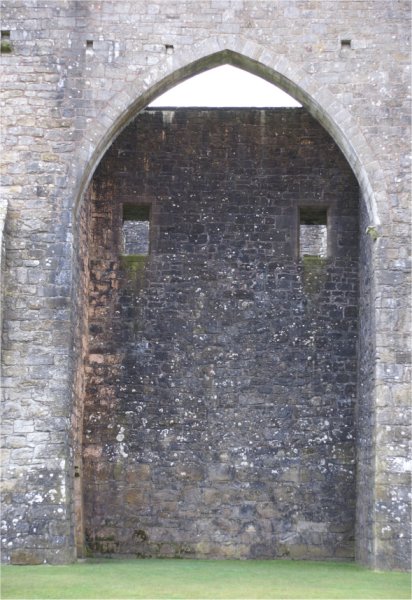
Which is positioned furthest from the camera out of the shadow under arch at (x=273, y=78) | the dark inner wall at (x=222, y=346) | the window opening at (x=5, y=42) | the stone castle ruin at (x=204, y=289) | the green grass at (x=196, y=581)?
the dark inner wall at (x=222, y=346)

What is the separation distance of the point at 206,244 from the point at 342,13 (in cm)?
339

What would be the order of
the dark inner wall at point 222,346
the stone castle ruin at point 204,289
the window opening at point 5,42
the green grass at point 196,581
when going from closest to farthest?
the green grass at point 196,581
the stone castle ruin at point 204,289
the window opening at point 5,42
the dark inner wall at point 222,346

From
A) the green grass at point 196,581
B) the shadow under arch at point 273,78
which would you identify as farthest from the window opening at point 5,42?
the green grass at point 196,581

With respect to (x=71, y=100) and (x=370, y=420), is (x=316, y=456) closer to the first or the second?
(x=370, y=420)

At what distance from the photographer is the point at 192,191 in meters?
13.4

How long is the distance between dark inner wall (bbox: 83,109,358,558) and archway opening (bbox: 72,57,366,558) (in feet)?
0.06

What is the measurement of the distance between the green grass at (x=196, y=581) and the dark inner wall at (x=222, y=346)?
1.26 m

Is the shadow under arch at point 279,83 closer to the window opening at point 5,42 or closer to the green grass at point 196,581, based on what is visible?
the window opening at point 5,42

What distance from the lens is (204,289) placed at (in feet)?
43.1

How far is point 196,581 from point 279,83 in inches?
203

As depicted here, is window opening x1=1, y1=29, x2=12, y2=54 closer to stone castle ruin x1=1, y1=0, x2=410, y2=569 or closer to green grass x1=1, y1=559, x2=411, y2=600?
stone castle ruin x1=1, y1=0, x2=410, y2=569

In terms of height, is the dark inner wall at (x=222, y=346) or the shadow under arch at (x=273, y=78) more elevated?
the shadow under arch at (x=273, y=78)

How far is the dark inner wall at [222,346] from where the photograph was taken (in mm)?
12586

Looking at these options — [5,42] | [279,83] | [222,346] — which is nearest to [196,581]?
[222,346]
